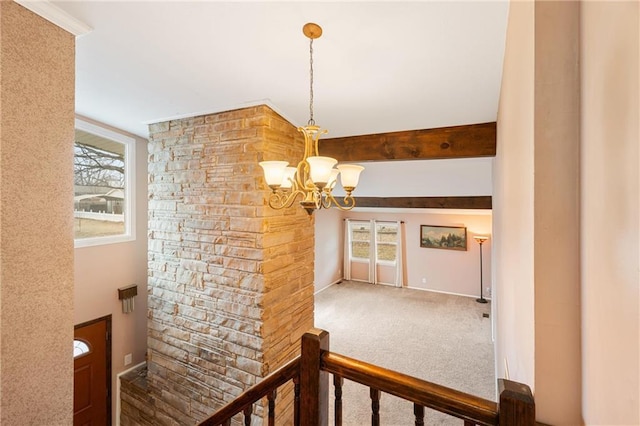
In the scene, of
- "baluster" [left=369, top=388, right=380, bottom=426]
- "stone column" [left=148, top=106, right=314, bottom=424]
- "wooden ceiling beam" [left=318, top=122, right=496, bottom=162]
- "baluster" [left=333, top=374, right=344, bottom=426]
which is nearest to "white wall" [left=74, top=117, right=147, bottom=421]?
"stone column" [left=148, top=106, right=314, bottom=424]

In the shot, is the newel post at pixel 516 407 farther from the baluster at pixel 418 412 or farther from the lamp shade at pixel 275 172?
the lamp shade at pixel 275 172

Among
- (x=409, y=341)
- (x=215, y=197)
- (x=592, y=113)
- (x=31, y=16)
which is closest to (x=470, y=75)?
(x=592, y=113)

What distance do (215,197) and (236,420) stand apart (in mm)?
2101

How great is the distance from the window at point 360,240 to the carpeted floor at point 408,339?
3.99ft

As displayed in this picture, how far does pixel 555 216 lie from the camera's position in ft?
2.39

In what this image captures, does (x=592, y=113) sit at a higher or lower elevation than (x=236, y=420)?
Answer: higher

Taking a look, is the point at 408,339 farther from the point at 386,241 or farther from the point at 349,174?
the point at 349,174

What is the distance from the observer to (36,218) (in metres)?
1.54

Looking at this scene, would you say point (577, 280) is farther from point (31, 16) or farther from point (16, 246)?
point (31, 16)

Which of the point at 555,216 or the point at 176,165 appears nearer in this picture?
the point at 555,216

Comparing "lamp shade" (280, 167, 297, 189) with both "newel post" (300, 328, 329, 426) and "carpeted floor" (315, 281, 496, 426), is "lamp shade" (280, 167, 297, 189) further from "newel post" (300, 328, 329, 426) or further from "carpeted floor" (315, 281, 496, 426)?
"carpeted floor" (315, 281, 496, 426)

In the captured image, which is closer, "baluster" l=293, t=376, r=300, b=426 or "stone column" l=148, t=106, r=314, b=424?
"baluster" l=293, t=376, r=300, b=426

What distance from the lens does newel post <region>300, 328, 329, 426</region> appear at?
1112mm

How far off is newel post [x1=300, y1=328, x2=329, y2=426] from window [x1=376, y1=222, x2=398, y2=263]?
7787 millimetres
